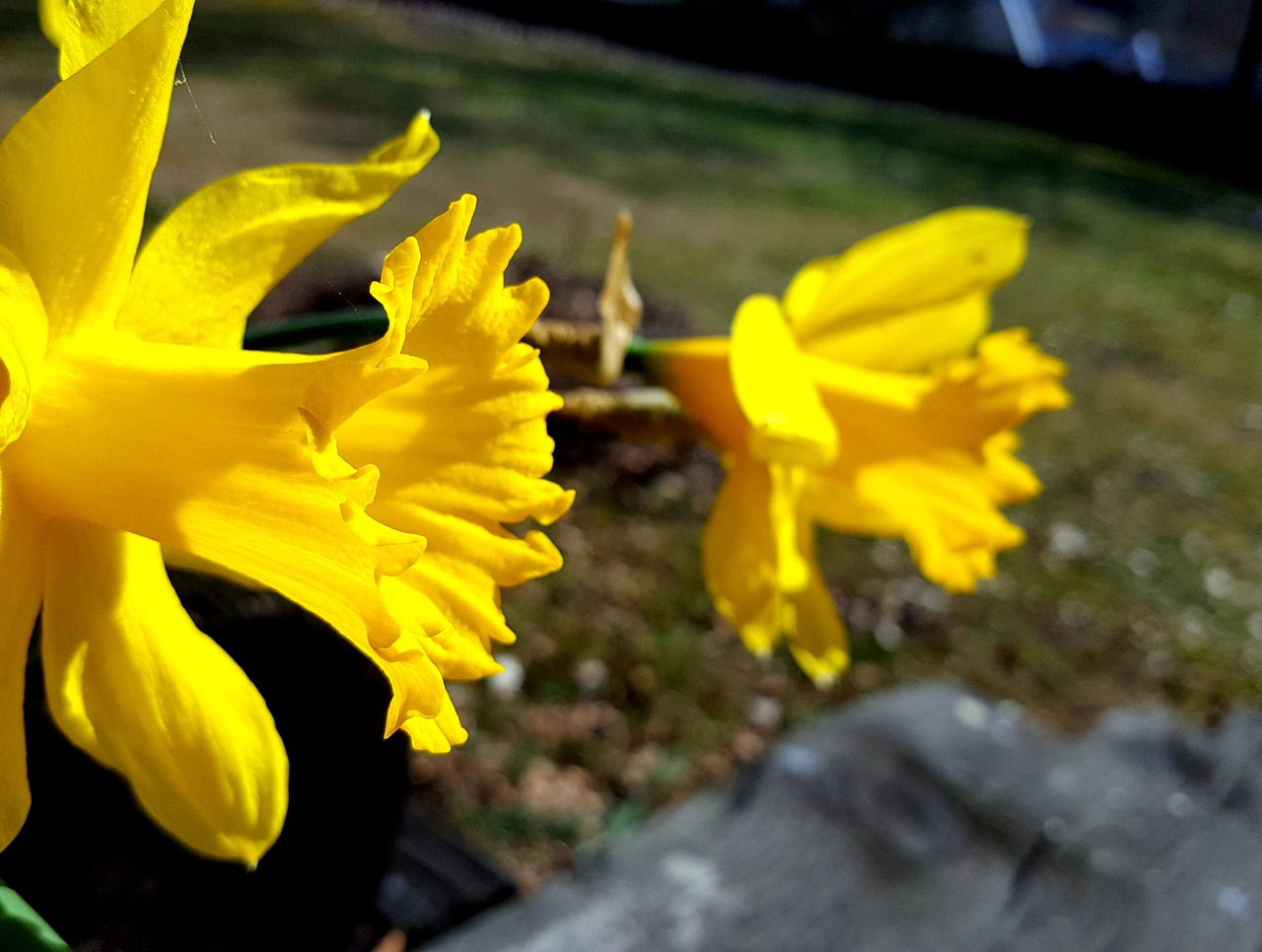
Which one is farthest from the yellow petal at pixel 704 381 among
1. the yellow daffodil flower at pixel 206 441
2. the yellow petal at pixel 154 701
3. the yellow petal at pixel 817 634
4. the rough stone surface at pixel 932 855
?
the rough stone surface at pixel 932 855

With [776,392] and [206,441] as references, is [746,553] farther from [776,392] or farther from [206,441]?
[206,441]

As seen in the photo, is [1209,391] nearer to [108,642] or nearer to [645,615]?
[645,615]

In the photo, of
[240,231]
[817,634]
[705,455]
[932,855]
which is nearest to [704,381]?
[817,634]

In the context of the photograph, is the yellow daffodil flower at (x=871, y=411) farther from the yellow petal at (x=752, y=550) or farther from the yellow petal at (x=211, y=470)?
the yellow petal at (x=211, y=470)

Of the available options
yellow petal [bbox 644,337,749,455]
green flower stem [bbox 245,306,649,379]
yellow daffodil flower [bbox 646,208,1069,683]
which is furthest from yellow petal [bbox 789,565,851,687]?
green flower stem [bbox 245,306,649,379]

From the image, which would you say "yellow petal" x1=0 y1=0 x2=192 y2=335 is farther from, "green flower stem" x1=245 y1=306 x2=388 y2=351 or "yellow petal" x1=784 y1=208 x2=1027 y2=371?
"yellow petal" x1=784 y1=208 x2=1027 y2=371

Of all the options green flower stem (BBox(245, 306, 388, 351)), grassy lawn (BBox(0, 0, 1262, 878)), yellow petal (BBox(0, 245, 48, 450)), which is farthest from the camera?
grassy lawn (BBox(0, 0, 1262, 878))

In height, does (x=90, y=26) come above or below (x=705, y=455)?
above
